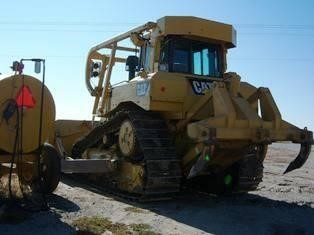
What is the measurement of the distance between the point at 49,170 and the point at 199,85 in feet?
10.6

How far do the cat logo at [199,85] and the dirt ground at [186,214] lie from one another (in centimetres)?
203

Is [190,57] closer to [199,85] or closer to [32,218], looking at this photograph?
[199,85]

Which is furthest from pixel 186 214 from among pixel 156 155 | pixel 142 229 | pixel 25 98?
pixel 25 98

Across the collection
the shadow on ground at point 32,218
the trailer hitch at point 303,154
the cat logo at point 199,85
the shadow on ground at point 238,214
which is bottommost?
the shadow on ground at point 32,218

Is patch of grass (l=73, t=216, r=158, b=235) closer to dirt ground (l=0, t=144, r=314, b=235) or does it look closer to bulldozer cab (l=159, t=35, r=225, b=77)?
dirt ground (l=0, t=144, r=314, b=235)

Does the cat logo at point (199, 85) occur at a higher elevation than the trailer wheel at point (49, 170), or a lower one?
higher

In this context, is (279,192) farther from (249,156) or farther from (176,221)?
(176,221)

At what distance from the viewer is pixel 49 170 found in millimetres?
8422

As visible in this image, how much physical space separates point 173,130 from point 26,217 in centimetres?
339

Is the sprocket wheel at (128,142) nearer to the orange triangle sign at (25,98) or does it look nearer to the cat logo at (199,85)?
the cat logo at (199,85)

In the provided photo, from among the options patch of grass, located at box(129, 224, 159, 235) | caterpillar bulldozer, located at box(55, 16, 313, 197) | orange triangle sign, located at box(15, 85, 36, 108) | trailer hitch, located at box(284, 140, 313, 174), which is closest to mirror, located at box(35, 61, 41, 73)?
orange triangle sign, located at box(15, 85, 36, 108)

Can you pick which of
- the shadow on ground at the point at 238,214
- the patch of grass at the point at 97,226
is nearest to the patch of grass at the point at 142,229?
the patch of grass at the point at 97,226

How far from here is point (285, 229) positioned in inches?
298

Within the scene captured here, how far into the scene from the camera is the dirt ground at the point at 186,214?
731 centimetres
